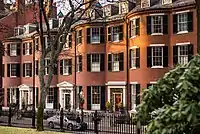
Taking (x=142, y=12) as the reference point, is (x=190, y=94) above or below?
below

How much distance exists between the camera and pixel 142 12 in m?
40.3

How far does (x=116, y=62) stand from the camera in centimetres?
4500

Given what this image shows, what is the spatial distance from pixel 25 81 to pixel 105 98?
1736cm

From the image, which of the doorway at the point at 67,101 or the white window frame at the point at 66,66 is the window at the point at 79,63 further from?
the doorway at the point at 67,101

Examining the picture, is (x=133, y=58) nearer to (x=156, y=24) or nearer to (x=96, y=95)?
(x=156, y=24)

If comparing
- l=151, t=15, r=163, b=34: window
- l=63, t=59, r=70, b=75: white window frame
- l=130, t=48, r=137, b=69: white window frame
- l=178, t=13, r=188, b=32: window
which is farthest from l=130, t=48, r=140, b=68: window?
l=63, t=59, r=70, b=75: white window frame

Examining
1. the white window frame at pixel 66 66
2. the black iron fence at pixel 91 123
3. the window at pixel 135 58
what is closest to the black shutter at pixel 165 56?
the window at pixel 135 58

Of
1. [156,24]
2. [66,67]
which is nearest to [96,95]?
[66,67]

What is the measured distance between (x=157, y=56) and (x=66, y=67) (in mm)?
15298

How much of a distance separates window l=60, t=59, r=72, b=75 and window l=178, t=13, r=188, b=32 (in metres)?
16.6

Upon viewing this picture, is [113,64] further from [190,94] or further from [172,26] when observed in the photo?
[190,94]

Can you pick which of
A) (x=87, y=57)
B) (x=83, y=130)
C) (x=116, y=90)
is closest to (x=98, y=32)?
(x=87, y=57)

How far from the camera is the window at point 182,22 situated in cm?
3772

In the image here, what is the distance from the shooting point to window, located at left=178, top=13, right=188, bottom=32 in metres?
37.7
